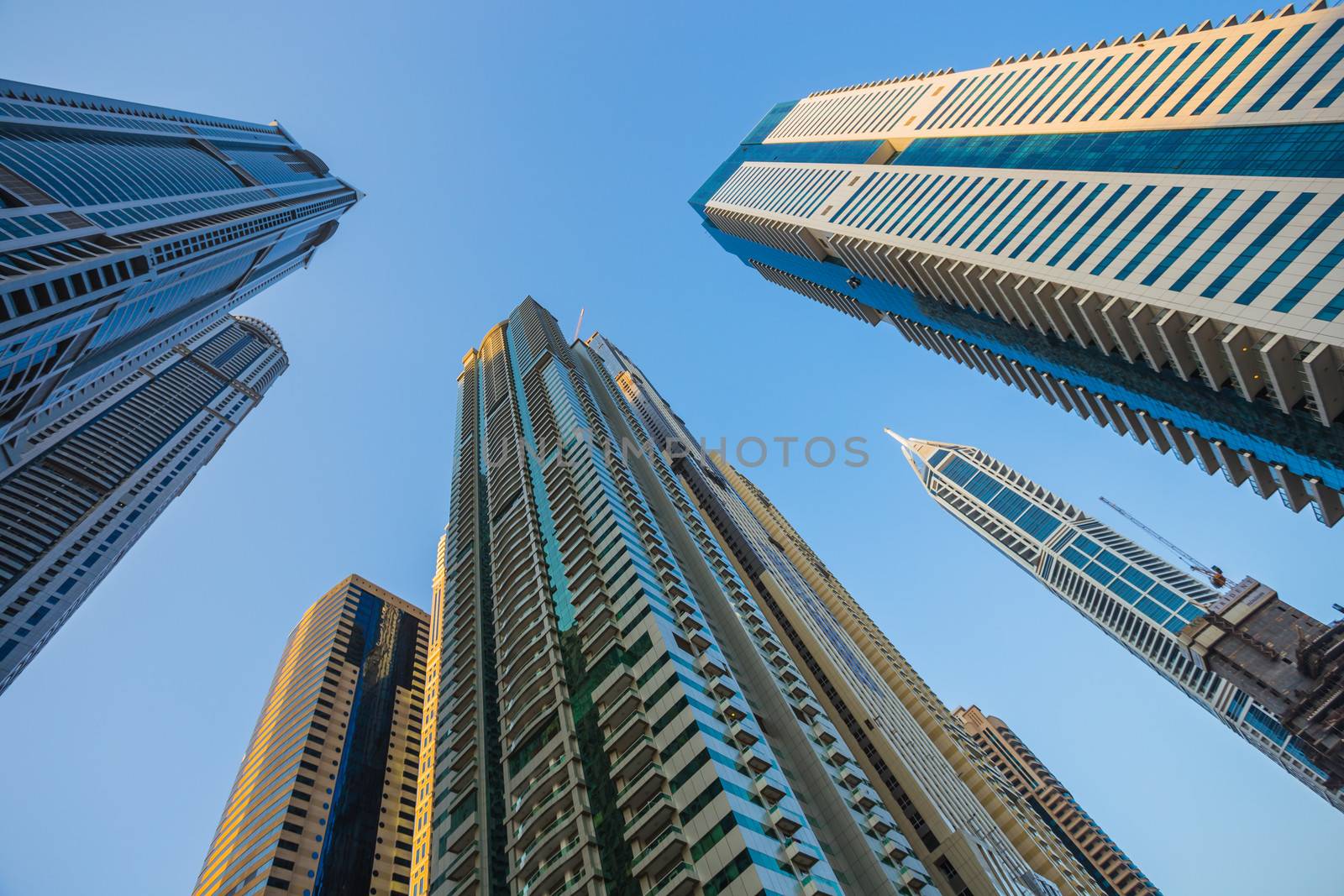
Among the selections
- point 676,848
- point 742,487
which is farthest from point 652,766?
point 742,487

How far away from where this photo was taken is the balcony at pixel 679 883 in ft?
133

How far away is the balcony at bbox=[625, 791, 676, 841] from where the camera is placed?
44.8 m

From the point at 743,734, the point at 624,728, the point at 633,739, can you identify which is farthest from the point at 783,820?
→ the point at 624,728

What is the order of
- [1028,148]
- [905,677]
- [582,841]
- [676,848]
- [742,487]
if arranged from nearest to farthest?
1. [676,848]
2. [582,841]
3. [1028,148]
4. [905,677]
5. [742,487]

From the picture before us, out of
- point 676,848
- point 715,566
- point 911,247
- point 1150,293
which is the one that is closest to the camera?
point 676,848

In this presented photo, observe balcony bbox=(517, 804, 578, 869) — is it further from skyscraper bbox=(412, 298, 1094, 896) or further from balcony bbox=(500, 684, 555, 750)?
balcony bbox=(500, 684, 555, 750)

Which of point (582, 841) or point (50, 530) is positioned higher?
point (50, 530)

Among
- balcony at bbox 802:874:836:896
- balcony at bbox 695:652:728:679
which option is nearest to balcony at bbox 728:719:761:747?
balcony at bbox 695:652:728:679

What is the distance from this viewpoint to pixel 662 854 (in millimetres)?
42750

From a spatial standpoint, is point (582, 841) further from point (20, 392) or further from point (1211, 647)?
point (1211, 647)

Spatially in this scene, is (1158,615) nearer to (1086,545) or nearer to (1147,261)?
(1086,545)

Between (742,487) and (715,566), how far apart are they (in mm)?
86737

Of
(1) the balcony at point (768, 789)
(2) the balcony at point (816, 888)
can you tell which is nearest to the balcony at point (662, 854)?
(1) the balcony at point (768, 789)

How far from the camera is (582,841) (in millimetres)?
46938
